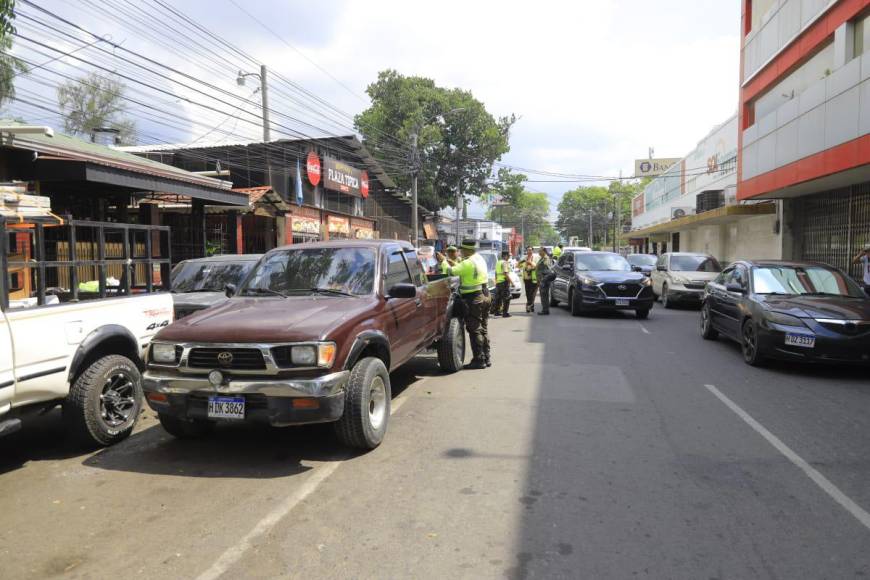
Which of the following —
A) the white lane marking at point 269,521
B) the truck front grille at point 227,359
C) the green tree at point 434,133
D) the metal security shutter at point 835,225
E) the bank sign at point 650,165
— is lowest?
the white lane marking at point 269,521

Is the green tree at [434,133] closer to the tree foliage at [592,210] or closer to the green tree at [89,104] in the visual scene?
the green tree at [89,104]

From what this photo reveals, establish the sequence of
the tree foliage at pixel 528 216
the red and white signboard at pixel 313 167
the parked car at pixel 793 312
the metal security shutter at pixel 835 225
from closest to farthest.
→ the parked car at pixel 793 312 → the metal security shutter at pixel 835 225 → the red and white signboard at pixel 313 167 → the tree foliage at pixel 528 216

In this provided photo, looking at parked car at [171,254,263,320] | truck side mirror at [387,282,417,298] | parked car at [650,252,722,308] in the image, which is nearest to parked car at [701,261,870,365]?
truck side mirror at [387,282,417,298]

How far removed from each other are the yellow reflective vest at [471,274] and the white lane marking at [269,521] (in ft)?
13.3

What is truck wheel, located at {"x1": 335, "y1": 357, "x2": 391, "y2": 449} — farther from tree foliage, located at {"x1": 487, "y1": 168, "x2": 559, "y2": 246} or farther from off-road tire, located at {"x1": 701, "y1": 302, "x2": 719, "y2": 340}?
tree foliage, located at {"x1": 487, "y1": 168, "x2": 559, "y2": 246}

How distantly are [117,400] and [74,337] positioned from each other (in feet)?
2.55

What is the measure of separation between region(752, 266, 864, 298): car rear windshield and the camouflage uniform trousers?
13.7 ft

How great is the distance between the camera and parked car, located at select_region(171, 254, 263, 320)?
28.6ft

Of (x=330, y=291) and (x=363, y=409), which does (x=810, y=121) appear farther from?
(x=363, y=409)

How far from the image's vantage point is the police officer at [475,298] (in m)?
8.30

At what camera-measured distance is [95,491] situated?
4270 mm

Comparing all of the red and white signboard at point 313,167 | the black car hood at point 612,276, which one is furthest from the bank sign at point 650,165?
the black car hood at point 612,276

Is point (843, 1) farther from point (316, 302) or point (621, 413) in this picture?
point (316, 302)

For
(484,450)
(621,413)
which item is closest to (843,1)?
(621,413)
